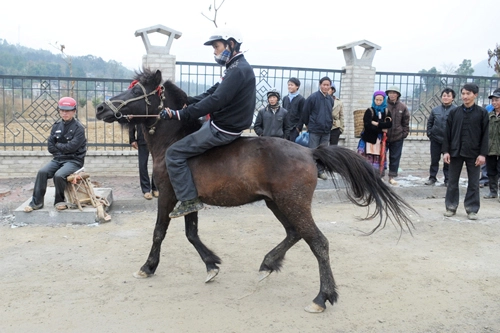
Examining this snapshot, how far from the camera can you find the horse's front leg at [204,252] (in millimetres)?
4781

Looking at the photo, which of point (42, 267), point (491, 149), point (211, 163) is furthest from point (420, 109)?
point (42, 267)

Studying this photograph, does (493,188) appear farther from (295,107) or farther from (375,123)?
(295,107)

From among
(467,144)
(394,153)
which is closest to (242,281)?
(467,144)

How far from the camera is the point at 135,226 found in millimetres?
6934

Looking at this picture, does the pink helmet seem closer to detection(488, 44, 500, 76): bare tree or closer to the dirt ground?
the dirt ground

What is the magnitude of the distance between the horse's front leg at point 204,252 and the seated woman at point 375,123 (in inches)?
212

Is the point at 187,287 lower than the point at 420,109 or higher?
lower

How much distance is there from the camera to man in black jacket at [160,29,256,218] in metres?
4.36

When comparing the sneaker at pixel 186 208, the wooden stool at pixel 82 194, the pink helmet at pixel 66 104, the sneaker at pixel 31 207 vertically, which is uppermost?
the pink helmet at pixel 66 104

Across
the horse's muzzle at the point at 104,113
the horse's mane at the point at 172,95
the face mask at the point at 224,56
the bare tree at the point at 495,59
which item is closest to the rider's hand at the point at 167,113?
the horse's mane at the point at 172,95

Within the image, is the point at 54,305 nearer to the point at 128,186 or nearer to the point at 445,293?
the point at 445,293

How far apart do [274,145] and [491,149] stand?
6764 millimetres

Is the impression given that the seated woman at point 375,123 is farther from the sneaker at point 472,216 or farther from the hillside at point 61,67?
the hillside at point 61,67

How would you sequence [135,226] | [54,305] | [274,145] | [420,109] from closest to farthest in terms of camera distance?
[54,305]
[274,145]
[135,226]
[420,109]
